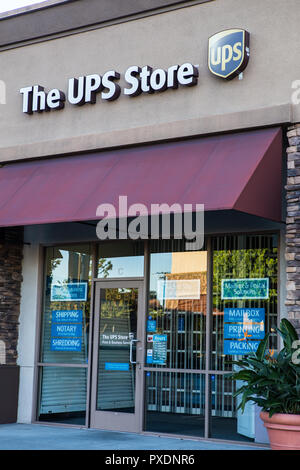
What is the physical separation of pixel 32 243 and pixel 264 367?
567 centimetres

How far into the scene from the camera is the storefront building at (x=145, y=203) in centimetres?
984

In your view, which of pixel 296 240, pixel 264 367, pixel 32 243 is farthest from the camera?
pixel 32 243

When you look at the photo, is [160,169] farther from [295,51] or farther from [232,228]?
[295,51]

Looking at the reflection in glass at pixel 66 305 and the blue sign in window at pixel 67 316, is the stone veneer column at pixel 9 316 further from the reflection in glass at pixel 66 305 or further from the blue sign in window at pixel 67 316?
the blue sign in window at pixel 67 316

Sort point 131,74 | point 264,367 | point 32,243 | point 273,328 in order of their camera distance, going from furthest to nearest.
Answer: point 32,243, point 131,74, point 273,328, point 264,367

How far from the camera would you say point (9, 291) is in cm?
1252

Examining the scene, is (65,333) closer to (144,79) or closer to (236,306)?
(236,306)

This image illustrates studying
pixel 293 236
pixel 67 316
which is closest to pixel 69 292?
pixel 67 316

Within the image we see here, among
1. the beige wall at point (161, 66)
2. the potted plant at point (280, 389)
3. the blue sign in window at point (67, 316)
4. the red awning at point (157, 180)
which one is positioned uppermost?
the beige wall at point (161, 66)

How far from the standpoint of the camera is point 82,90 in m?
11.8

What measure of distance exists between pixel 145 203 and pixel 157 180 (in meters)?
0.54

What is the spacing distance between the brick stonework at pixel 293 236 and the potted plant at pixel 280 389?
43 centimetres

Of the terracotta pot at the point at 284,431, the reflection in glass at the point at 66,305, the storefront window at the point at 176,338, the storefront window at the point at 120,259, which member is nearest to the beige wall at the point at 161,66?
the storefront window at the point at 120,259

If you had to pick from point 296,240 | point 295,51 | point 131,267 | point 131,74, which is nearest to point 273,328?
point 296,240
